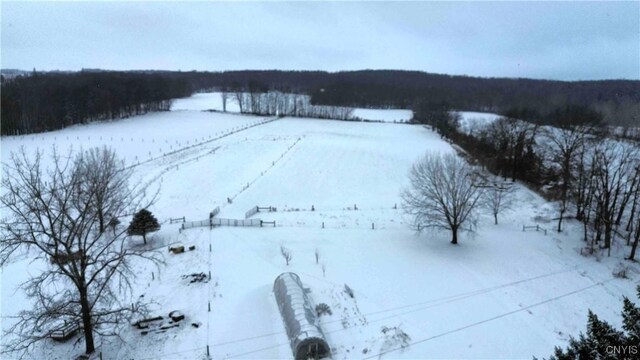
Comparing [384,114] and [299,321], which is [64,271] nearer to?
[299,321]

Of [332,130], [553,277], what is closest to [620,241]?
[553,277]

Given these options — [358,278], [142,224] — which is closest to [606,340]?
[358,278]

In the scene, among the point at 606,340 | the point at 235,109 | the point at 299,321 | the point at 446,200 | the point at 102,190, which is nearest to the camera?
the point at 606,340

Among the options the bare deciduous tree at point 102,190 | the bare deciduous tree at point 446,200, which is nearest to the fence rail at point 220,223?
the bare deciduous tree at point 102,190

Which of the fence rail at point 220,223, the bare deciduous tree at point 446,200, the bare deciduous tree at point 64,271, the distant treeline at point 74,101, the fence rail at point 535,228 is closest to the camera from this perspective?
the bare deciduous tree at point 64,271

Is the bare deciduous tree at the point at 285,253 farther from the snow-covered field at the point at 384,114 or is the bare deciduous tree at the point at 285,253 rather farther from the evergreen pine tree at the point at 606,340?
the snow-covered field at the point at 384,114

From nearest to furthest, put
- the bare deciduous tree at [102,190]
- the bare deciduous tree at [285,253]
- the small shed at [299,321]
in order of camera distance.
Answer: the small shed at [299,321]
the bare deciduous tree at [102,190]
the bare deciduous tree at [285,253]

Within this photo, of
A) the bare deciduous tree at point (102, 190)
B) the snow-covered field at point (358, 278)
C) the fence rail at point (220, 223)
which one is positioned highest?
the bare deciduous tree at point (102, 190)
